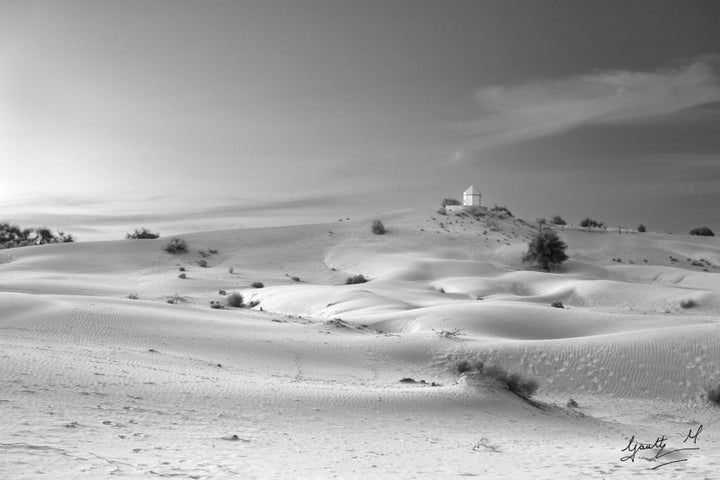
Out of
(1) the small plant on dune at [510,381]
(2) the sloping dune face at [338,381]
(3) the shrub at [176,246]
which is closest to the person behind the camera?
A: (2) the sloping dune face at [338,381]

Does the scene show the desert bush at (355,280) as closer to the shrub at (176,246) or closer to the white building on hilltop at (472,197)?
the shrub at (176,246)

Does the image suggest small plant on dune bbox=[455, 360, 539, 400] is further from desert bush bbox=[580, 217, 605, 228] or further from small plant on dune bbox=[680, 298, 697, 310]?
desert bush bbox=[580, 217, 605, 228]

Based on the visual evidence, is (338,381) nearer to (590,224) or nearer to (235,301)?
(235,301)

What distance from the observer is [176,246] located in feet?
196

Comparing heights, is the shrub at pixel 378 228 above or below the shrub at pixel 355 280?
above

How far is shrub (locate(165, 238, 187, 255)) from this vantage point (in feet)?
195

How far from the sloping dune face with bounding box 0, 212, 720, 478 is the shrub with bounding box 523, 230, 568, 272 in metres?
14.9

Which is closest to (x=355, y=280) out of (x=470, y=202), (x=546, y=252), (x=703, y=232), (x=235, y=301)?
(x=235, y=301)

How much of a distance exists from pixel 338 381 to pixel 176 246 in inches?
1804

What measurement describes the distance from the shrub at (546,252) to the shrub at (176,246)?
32083mm

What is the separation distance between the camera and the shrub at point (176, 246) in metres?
59.3

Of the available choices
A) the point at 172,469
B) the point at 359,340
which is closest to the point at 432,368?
the point at 359,340

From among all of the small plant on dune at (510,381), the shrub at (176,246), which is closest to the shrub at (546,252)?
the shrub at (176,246)

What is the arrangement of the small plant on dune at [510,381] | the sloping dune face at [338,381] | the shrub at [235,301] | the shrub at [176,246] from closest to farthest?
the sloping dune face at [338,381], the small plant on dune at [510,381], the shrub at [235,301], the shrub at [176,246]
